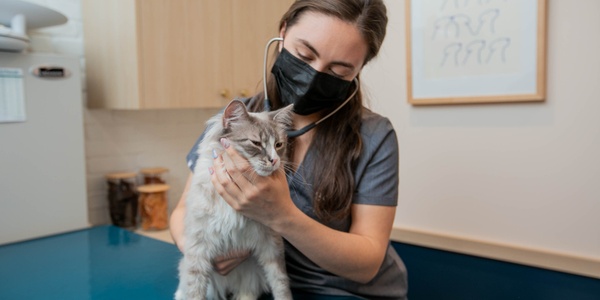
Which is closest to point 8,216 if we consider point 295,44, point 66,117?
point 66,117

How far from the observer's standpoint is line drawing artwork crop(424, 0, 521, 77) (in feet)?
6.96

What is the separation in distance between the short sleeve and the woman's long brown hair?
3 centimetres

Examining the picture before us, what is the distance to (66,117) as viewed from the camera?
2.09 metres

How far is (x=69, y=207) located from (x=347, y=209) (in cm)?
148

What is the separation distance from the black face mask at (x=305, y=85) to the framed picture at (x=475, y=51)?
1.10 meters

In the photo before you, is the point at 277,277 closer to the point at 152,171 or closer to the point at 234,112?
the point at 234,112

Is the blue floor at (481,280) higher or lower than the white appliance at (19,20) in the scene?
lower

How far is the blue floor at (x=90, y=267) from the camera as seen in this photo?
142cm

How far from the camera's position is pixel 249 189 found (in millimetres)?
1074

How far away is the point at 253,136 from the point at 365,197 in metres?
0.41

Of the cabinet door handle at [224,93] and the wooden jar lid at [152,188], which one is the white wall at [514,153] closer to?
the cabinet door handle at [224,93]

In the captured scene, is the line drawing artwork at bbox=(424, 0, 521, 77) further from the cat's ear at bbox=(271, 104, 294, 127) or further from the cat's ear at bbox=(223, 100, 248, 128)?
the cat's ear at bbox=(223, 100, 248, 128)

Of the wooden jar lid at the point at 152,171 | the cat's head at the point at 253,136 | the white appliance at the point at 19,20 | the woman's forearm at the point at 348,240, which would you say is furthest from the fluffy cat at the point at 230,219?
the wooden jar lid at the point at 152,171

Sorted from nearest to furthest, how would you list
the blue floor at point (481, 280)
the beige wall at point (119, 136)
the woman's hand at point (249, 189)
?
the woman's hand at point (249, 189) < the blue floor at point (481, 280) < the beige wall at point (119, 136)
